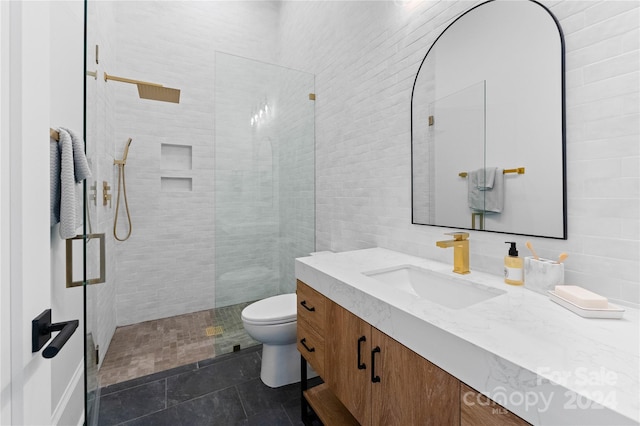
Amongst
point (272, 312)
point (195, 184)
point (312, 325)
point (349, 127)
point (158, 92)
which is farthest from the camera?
point (195, 184)

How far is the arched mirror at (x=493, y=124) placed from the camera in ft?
3.34

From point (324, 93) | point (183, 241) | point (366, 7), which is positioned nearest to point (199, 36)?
point (324, 93)

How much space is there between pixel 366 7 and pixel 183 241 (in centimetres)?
260

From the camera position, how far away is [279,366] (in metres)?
1.83

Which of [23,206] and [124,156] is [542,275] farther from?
[124,156]

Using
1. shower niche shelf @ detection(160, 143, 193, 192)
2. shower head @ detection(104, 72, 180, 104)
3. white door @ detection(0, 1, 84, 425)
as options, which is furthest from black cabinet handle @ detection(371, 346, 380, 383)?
shower niche shelf @ detection(160, 143, 193, 192)

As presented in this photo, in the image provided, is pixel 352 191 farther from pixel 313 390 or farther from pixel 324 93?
pixel 313 390

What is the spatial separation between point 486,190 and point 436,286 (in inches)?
19.0

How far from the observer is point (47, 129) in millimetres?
648

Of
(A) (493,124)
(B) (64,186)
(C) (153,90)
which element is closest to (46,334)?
(B) (64,186)

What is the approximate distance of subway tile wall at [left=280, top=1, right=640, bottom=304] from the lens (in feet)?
2.80

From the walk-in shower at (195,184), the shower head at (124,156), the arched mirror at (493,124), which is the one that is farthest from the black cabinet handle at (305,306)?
the shower head at (124,156)

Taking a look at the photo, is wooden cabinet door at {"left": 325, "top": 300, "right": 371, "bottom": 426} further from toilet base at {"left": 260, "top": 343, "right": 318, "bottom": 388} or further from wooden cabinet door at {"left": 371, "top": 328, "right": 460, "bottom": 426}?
toilet base at {"left": 260, "top": 343, "right": 318, "bottom": 388}

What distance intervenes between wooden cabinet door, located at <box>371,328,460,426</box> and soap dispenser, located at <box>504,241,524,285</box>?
0.54 meters
